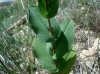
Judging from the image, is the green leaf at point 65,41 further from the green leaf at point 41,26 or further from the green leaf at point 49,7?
the green leaf at point 49,7

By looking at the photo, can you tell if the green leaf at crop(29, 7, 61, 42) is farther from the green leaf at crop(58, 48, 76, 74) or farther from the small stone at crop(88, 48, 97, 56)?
the small stone at crop(88, 48, 97, 56)

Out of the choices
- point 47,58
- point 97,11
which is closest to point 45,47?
point 47,58

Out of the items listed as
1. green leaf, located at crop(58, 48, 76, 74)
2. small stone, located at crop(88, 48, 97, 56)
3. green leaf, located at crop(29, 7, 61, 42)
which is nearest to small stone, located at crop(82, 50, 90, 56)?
small stone, located at crop(88, 48, 97, 56)

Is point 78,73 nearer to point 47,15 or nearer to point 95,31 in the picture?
point 47,15

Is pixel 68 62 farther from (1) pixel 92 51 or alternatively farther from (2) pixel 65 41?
(1) pixel 92 51

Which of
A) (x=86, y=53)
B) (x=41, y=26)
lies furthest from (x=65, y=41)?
(x=86, y=53)

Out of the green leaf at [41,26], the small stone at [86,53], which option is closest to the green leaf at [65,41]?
the green leaf at [41,26]
